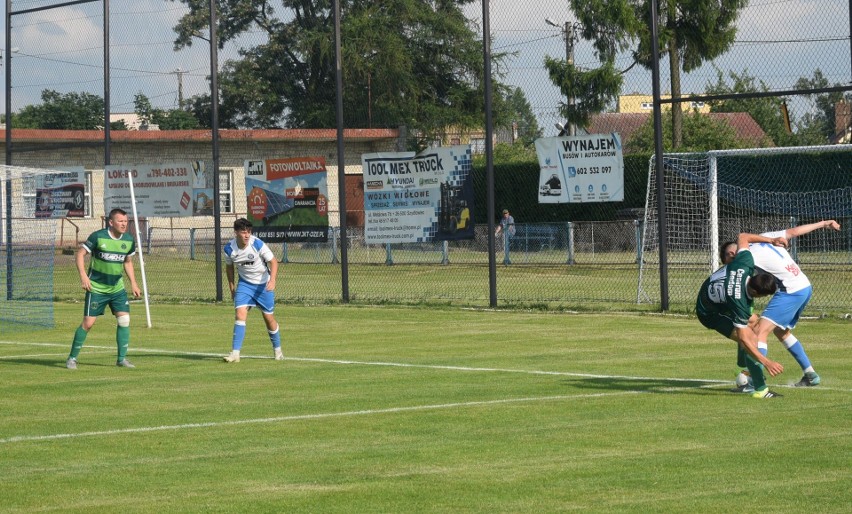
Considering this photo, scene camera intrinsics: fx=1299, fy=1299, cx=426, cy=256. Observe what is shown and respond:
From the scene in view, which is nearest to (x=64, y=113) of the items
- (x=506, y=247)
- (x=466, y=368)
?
(x=506, y=247)

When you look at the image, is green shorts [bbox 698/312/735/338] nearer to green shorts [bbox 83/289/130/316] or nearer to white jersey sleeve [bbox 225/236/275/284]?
white jersey sleeve [bbox 225/236/275/284]

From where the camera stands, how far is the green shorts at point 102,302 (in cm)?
1645

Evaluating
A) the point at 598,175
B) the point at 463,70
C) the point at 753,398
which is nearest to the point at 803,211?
the point at 598,175

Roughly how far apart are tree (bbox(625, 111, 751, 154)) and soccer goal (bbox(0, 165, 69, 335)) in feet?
72.3

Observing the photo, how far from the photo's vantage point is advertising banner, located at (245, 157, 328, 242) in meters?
27.1

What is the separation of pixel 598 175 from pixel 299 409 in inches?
473

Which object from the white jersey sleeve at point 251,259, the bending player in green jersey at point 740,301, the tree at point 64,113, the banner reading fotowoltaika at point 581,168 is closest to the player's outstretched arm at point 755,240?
the bending player in green jersey at point 740,301

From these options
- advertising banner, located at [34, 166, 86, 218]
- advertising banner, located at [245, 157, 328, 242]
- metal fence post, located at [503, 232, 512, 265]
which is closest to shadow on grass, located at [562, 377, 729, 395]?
advertising banner, located at [245, 157, 328, 242]

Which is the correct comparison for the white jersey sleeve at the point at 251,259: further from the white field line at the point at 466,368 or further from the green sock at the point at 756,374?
the green sock at the point at 756,374

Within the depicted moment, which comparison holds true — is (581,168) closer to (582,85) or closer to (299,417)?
(582,85)

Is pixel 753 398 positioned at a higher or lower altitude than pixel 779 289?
lower

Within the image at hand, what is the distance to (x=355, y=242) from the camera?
118 feet

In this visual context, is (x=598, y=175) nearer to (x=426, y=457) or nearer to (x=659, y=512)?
(x=426, y=457)

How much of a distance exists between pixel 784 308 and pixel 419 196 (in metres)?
13.3
